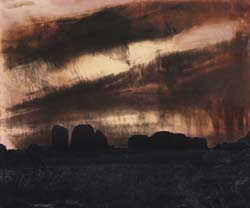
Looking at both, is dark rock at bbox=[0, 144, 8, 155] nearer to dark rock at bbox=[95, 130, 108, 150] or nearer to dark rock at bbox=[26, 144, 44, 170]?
dark rock at bbox=[26, 144, 44, 170]

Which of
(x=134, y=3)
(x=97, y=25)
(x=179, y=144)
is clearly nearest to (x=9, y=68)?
(x=97, y=25)

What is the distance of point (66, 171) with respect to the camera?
3502 mm

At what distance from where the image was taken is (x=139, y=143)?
3.53 metres

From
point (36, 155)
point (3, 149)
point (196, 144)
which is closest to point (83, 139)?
point (36, 155)

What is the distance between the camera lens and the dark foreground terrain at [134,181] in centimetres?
341

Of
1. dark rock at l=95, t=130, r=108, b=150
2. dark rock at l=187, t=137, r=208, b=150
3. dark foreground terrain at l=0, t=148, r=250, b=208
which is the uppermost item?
dark rock at l=95, t=130, r=108, b=150

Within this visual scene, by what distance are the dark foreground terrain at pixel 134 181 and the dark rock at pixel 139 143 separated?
37 millimetres

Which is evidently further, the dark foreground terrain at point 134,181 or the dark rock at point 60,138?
the dark rock at point 60,138

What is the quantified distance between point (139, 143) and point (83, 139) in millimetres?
317

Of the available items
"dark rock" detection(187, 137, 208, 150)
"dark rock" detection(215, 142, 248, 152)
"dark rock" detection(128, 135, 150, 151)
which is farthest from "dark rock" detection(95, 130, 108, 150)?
"dark rock" detection(215, 142, 248, 152)

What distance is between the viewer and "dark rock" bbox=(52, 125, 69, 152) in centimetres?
355

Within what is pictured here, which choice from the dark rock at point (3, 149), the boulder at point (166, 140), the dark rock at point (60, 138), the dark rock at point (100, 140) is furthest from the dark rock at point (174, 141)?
the dark rock at point (3, 149)

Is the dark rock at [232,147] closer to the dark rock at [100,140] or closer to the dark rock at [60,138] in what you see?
the dark rock at [100,140]

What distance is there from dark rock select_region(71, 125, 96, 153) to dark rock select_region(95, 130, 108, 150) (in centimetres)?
2
